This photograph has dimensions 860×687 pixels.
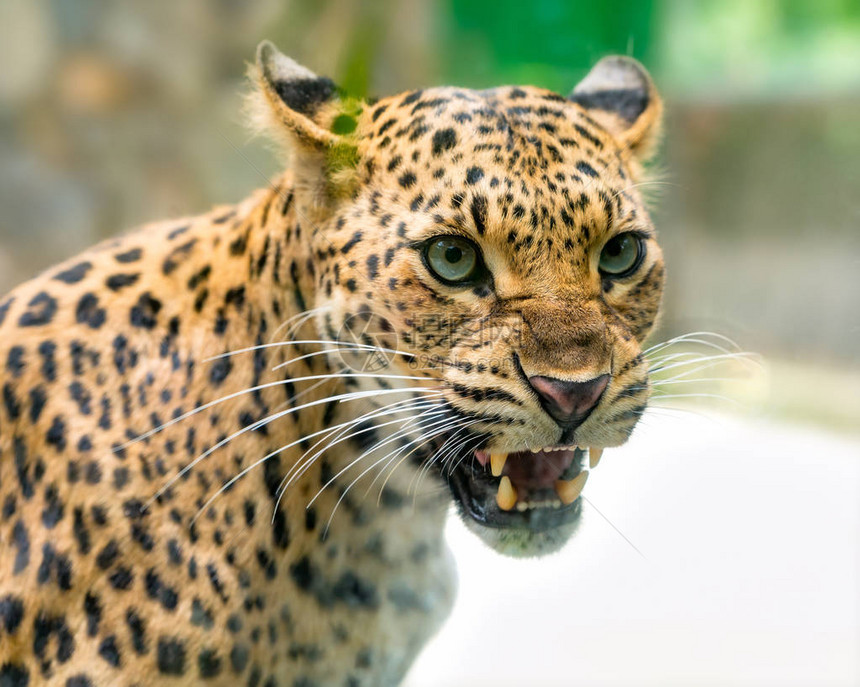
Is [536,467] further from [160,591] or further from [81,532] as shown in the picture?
[81,532]

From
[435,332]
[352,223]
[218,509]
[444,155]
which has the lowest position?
[218,509]

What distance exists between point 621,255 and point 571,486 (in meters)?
0.46

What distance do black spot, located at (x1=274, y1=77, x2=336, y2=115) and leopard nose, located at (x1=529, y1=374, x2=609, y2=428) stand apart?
646mm

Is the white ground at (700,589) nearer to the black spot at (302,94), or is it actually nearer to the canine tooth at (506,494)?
the canine tooth at (506,494)

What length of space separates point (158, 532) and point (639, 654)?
1.57 meters

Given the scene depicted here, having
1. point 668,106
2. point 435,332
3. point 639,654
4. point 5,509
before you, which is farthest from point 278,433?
point 639,654

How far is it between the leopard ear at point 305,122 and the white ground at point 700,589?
0.96 metres

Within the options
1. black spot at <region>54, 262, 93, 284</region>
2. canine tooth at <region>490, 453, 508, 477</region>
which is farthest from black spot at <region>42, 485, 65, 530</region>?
canine tooth at <region>490, 453, 508, 477</region>

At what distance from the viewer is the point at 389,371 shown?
5.60 feet

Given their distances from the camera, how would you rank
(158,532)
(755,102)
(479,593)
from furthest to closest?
(479,593) < (755,102) < (158,532)

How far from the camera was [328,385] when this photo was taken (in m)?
1.84

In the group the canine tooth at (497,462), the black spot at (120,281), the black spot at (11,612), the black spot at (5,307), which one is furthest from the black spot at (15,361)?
the canine tooth at (497,462)

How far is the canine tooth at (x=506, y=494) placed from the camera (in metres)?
1.71

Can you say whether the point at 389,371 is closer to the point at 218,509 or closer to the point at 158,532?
the point at 218,509
